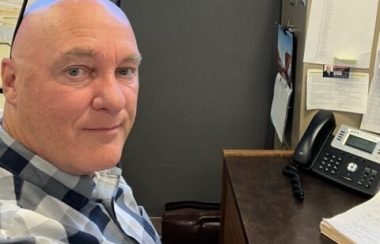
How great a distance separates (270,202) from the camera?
1389 mm

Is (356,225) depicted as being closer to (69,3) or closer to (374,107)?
(374,107)

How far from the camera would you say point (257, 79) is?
2195 millimetres

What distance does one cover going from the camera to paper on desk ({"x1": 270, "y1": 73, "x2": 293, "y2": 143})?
71.5 inches

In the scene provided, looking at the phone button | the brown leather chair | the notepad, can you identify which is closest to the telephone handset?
the phone button

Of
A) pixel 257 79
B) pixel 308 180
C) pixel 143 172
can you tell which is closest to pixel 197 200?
Result: pixel 143 172

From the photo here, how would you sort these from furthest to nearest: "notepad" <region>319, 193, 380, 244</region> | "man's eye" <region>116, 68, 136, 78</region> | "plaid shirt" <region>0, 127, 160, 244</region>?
"notepad" <region>319, 193, 380, 244</region>
"man's eye" <region>116, 68, 136, 78</region>
"plaid shirt" <region>0, 127, 160, 244</region>

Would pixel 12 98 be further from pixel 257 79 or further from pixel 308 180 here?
pixel 257 79

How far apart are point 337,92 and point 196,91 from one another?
0.75m

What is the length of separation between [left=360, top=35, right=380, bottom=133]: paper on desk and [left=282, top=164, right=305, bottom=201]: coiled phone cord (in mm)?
268

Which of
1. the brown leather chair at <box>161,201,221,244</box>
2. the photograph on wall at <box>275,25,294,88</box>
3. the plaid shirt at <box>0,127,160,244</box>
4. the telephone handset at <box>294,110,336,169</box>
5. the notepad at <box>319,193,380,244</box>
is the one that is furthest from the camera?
the brown leather chair at <box>161,201,221,244</box>

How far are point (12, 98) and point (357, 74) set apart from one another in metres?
1.08

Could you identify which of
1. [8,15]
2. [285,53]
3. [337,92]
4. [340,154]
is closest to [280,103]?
[285,53]

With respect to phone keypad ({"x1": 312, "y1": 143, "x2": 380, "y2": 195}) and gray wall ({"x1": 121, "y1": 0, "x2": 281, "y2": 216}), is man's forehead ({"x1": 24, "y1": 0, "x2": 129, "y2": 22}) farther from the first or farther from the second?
gray wall ({"x1": 121, "y1": 0, "x2": 281, "y2": 216})

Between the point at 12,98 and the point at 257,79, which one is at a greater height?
the point at 12,98
